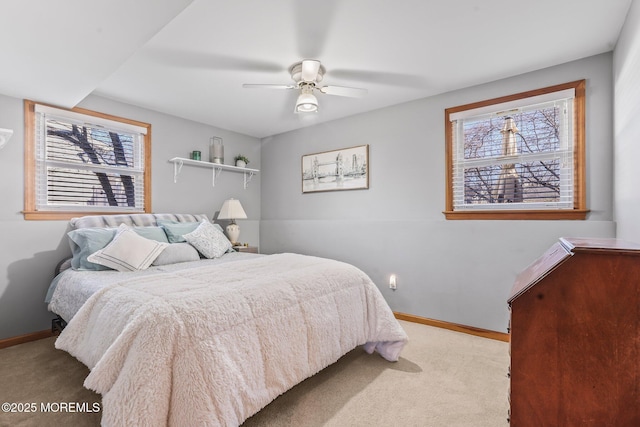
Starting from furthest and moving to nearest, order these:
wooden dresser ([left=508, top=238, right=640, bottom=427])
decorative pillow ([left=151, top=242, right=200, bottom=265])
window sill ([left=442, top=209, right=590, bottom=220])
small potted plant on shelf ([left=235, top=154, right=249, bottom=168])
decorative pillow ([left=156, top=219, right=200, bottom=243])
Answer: small potted plant on shelf ([left=235, top=154, right=249, bottom=168]) < decorative pillow ([left=156, top=219, right=200, bottom=243]) < decorative pillow ([left=151, top=242, right=200, bottom=265]) < window sill ([left=442, top=209, right=590, bottom=220]) < wooden dresser ([left=508, top=238, right=640, bottom=427])

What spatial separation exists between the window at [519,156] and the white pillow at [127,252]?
285cm

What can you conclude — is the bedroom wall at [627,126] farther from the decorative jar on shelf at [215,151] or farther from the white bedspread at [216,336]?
the decorative jar on shelf at [215,151]

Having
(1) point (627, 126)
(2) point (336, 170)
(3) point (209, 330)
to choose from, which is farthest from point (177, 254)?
(1) point (627, 126)

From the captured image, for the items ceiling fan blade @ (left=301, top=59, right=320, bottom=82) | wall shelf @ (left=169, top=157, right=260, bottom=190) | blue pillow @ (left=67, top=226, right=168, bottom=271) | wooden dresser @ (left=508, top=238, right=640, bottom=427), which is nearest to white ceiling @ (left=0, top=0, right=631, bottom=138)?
ceiling fan blade @ (left=301, top=59, right=320, bottom=82)

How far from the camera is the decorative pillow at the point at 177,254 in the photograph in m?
2.76

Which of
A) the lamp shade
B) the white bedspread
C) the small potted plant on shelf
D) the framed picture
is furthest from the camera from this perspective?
the small potted plant on shelf

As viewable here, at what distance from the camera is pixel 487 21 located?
203 centimetres

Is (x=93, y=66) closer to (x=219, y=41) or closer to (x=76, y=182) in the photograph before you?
(x=219, y=41)

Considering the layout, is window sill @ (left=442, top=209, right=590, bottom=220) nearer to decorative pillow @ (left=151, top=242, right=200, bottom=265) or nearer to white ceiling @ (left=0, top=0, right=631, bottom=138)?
white ceiling @ (left=0, top=0, right=631, bottom=138)

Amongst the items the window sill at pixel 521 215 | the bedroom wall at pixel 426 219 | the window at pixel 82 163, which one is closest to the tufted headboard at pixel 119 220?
the window at pixel 82 163

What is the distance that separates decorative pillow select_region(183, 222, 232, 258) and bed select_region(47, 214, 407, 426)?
0.49 metres

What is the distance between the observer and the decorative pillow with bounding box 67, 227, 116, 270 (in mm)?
2514

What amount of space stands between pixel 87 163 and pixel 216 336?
9.15 feet

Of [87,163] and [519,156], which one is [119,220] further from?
[519,156]
